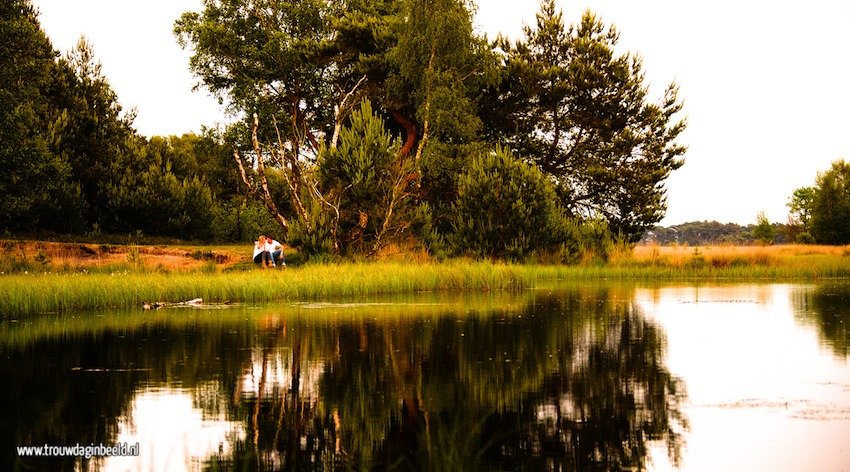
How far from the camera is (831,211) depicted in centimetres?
8669

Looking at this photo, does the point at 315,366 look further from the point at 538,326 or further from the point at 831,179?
the point at 831,179

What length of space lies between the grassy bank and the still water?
2.29 metres

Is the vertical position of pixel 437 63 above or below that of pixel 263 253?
above

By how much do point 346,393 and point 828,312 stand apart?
1592 cm

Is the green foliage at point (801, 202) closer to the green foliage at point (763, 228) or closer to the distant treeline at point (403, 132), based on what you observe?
the green foliage at point (763, 228)

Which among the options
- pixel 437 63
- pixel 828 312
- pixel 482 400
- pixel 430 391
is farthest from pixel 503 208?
pixel 482 400

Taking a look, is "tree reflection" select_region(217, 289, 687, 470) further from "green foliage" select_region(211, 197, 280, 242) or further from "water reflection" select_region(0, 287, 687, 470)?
"green foliage" select_region(211, 197, 280, 242)

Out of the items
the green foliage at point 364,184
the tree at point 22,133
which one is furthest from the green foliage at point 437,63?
the tree at point 22,133

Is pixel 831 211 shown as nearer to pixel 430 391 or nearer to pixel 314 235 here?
pixel 314 235

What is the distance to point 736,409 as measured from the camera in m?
10.5

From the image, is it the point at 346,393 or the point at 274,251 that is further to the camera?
the point at 274,251

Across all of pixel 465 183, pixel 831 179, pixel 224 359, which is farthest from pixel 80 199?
pixel 831 179

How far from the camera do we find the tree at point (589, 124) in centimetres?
5128

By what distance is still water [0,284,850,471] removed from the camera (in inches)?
332
